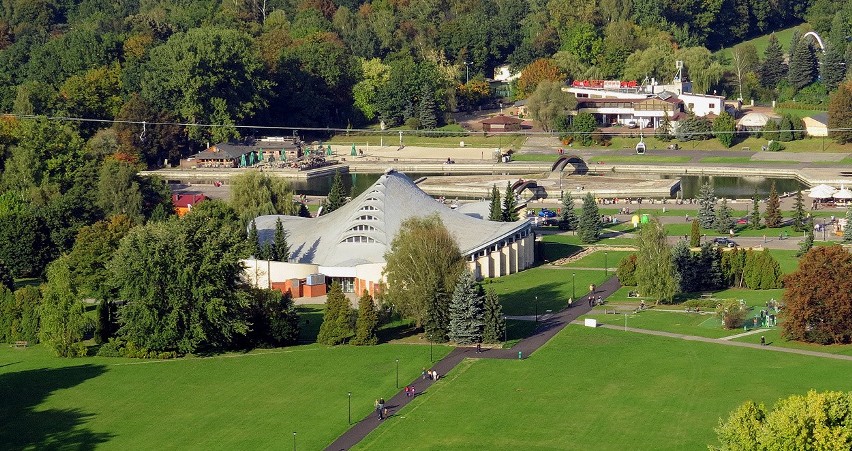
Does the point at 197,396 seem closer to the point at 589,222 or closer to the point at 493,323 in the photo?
the point at 493,323

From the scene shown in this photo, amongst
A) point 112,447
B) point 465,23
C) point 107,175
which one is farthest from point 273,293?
point 465,23

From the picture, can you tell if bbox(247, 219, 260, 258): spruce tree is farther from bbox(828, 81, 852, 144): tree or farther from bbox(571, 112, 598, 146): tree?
bbox(828, 81, 852, 144): tree

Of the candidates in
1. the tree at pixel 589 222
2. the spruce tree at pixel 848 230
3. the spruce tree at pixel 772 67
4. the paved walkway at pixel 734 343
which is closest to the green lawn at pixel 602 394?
the paved walkway at pixel 734 343

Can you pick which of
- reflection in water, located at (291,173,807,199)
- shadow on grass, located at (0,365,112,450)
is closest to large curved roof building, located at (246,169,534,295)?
shadow on grass, located at (0,365,112,450)

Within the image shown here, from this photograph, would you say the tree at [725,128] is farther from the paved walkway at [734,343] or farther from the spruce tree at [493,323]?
the spruce tree at [493,323]

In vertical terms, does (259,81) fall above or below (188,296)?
above

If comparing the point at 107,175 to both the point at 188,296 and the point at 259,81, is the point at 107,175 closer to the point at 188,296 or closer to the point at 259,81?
the point at 188,296
